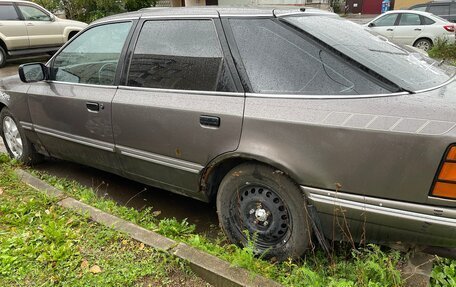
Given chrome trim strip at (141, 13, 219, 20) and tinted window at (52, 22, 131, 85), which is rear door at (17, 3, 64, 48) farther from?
chrome trim strip at (141, 13, 219, 20)

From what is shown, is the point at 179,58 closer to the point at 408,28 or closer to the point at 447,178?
the point at 447,178

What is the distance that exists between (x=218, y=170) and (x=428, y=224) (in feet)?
4.54

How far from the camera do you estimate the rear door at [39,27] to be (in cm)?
1112

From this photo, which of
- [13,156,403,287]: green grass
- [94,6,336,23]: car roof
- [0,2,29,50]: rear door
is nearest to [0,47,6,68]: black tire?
[0,2,29,50]: rear door

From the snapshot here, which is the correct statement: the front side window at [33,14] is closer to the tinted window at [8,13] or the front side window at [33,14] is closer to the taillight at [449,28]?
the tinted window at [8,13]

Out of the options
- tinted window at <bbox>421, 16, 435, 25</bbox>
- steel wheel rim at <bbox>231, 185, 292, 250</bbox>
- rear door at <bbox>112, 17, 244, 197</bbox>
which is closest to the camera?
steel wheel rim at <bbox>231, 185, 292, 250</bbox>

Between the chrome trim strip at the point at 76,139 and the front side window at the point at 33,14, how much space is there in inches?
351

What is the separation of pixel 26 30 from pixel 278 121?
444 inches

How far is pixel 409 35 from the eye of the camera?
12000 mm

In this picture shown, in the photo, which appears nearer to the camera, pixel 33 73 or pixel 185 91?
pixel 185 91

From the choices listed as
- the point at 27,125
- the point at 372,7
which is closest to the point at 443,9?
the point at 27,125

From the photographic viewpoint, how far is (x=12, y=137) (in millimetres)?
4504

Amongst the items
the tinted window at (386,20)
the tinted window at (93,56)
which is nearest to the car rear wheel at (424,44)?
the tinted window at (386,20)

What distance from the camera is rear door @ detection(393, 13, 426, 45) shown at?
11891mm
